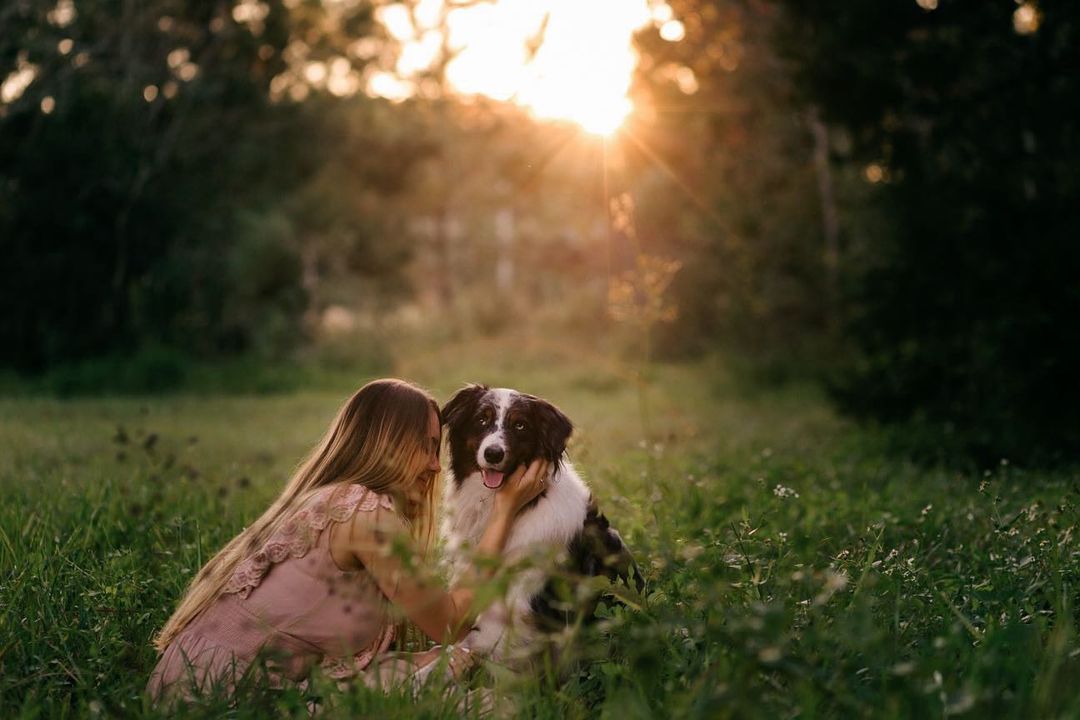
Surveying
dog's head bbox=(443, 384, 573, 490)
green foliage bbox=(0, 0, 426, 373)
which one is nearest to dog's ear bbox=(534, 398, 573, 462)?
dog's head bbox=(443, 384, 573, 490)

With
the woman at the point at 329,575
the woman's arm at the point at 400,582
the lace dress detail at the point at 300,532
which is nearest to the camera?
the woman's arm at the point at 400,582

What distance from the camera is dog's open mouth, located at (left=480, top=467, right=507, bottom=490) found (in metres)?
3.97

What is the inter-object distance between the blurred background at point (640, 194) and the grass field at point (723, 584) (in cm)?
149

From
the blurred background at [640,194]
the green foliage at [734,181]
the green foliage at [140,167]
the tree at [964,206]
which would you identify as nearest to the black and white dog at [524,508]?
the blurred background at [640,194]

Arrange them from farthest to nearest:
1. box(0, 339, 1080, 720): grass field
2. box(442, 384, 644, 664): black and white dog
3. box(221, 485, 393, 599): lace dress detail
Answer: box(442, 384, 644, 664): black and white dog → box(221, 485, 393, 599): lace dress detail → box(0, 339, 1080, 720): grass field

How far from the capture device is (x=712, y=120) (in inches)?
611

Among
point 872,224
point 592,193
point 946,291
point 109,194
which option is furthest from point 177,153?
point 592,193

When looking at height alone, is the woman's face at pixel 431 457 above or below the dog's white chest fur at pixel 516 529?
above

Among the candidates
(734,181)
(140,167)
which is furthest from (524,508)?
(734,181)

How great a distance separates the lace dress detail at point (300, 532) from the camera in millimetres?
3369

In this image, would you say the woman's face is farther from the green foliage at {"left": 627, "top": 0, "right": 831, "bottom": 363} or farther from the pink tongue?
the green foliage at {"left": 627, "top": 0, "right": 831, "bottom": 363}

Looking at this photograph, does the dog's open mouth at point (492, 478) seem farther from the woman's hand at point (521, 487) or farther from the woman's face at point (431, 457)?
the woman's face at point (431, 457)

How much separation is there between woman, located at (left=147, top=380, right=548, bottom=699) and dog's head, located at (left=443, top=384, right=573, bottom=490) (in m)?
0.30

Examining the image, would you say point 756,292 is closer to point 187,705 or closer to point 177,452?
point 177,452
